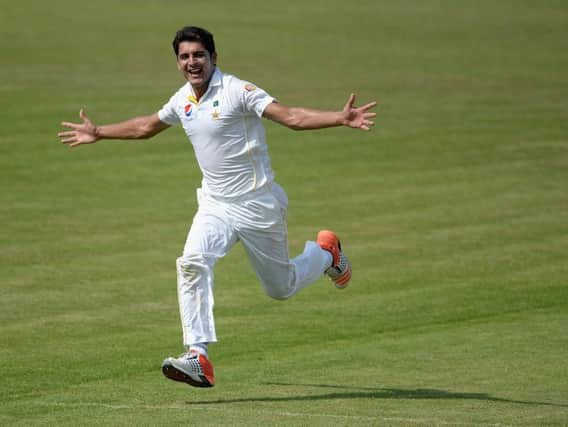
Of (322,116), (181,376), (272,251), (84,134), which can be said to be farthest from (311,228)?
(181,376)

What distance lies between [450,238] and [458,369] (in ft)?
25.2

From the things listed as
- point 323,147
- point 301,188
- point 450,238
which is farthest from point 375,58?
point 450,238

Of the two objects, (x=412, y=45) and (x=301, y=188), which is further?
(x=412, y=45)

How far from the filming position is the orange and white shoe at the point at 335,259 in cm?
1256

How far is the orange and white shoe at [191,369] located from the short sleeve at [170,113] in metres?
2.21

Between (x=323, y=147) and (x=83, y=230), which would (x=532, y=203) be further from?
(x=83, y=230)

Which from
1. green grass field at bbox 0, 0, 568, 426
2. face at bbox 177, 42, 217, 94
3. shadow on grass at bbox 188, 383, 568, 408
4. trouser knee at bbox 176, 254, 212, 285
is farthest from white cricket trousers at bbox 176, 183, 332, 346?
face at bbox 177, 42, 217, 94

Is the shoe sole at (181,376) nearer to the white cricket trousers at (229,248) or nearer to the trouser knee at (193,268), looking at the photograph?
the white cricket trousers at (229,248)

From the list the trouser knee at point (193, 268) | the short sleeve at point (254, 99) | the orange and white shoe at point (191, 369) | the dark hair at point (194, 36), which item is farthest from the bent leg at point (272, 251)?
the dark hair at point (194, 36)

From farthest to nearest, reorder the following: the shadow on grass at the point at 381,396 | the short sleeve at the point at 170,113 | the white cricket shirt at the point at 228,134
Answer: the short sleeve at the point at 170,113 → the white cricket shirt at the point at 228,134 → the shadow on grass at the point at 381,396

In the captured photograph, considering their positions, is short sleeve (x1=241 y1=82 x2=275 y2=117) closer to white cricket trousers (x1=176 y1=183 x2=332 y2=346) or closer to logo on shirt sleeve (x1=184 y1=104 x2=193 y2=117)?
logo on shirt sleeve (x1=184 y1=104 x2=193 y2=117)

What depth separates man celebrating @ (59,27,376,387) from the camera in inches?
398

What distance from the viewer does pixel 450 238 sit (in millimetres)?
18984

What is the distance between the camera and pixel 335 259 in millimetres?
12617
